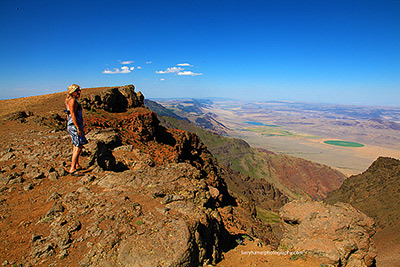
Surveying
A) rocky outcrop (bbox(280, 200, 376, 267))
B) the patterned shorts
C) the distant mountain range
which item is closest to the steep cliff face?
the patterned shorts

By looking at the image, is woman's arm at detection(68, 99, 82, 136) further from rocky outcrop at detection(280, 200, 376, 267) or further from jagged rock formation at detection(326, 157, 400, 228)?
jagged rock formation at detection(326, 157, 400, 228)

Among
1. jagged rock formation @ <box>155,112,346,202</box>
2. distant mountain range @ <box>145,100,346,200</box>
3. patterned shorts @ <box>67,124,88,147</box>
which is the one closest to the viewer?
patterned shorts @ <box>67,124,88,147</box>

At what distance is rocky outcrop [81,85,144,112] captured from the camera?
2006cm

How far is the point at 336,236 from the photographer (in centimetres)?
846

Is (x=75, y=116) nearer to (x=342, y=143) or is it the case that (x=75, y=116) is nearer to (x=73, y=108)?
(x=73, y=108)

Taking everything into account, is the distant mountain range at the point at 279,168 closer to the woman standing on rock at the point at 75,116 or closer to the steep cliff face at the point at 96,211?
the steep cliff face at the point at 96,211

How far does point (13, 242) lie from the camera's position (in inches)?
188

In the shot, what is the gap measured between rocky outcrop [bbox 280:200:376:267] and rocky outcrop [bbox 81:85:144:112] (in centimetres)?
1937

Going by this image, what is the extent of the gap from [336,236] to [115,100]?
21.6 m

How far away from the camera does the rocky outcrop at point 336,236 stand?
26.6 feet

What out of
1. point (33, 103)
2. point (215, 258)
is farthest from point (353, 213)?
point (33, 103)

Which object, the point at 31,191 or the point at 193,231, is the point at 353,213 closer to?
the point at 193,231

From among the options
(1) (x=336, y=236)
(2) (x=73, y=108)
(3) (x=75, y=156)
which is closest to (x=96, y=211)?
(3) (x=75, y=156)

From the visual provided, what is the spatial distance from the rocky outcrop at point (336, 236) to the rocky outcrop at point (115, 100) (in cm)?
1937
